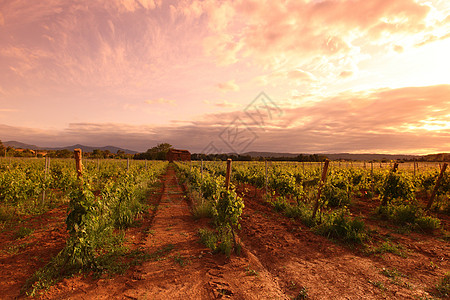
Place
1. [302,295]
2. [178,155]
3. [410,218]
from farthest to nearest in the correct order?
[178,155] → [410,218] → [302,295]

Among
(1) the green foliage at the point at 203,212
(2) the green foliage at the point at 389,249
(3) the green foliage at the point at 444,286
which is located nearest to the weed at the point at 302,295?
(3) the green foliage at the point at 444,286

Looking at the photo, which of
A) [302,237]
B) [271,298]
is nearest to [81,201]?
[271,298]

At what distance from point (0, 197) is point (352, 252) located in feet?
31.3

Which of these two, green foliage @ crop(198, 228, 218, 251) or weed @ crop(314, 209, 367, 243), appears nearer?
green foliage @ crop(198, 228, 218, 251)

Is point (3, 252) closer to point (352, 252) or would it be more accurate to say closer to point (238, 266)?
point (238, 266)

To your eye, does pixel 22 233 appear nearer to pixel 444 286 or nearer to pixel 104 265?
pixel 104 265

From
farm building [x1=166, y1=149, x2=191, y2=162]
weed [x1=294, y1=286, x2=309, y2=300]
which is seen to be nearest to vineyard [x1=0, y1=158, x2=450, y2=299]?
weed [x1=294, y1=286, x2=309, y2=300]

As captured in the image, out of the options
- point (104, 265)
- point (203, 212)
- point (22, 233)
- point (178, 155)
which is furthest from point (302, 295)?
point (178, 155)

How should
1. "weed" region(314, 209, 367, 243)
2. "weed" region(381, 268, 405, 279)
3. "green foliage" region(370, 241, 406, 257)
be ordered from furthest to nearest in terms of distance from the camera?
"weed" region(314, 209, 367, 243)
"green foliage" region(370, 241, 406, 257)
"weed" region(381, 268, 405, 279)

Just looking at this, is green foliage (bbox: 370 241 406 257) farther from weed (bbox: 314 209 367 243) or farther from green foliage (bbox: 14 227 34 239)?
green foliage (bbox: 14 227 34 239)

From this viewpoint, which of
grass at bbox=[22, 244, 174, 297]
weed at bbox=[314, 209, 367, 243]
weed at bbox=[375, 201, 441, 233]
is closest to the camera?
grass at bbox=[22, 244, 174, 297]

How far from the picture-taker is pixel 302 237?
17.0 ft

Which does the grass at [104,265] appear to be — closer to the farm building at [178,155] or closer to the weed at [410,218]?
the weed at [410,218]

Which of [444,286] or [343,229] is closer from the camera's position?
[444,286]
